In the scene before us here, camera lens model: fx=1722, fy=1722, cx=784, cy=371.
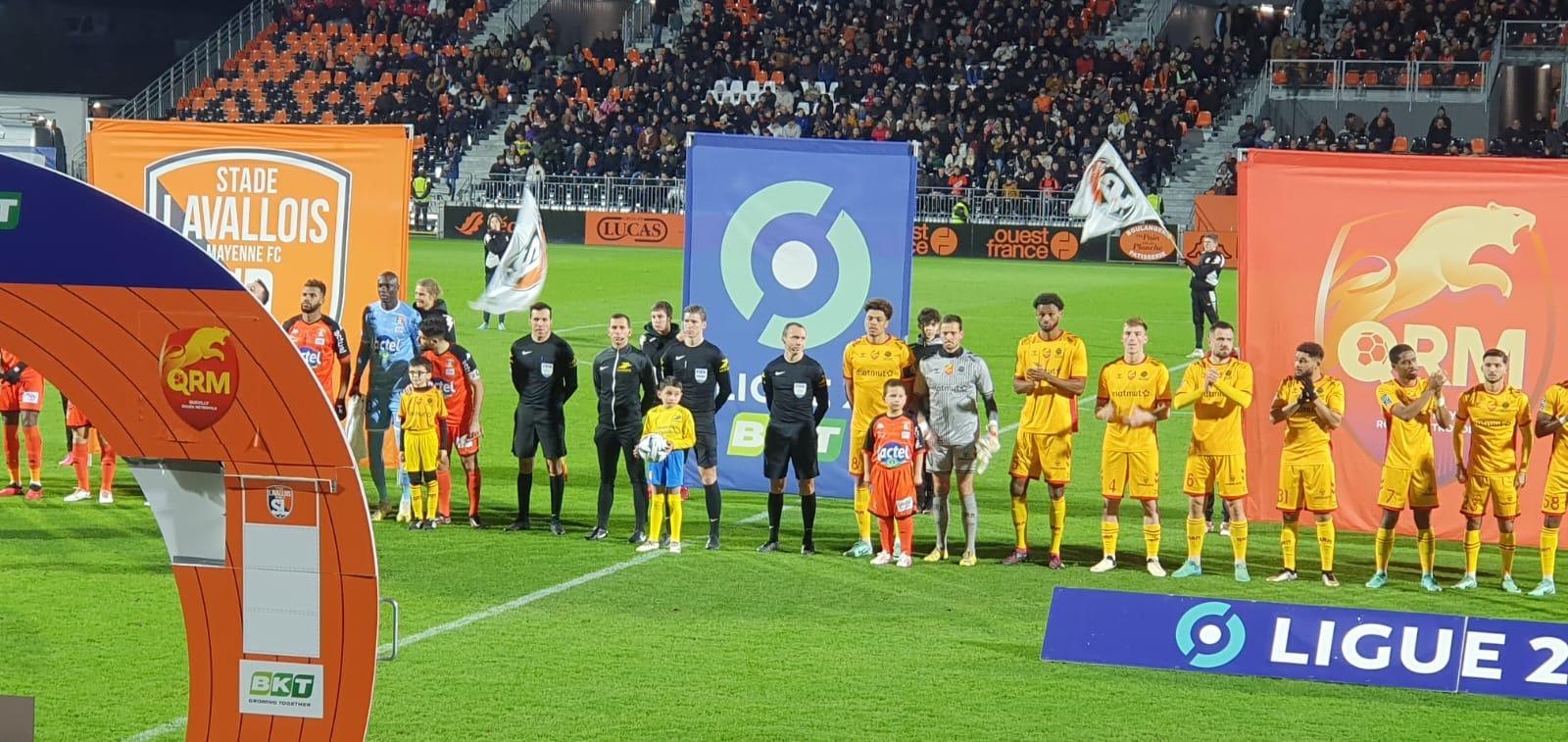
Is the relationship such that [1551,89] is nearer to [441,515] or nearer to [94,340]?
[441,515]

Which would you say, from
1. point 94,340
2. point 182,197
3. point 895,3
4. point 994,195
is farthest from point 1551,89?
point 94,340

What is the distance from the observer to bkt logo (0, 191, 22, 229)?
5.15 meters

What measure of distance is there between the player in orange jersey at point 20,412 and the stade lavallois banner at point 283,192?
2099 millimetres

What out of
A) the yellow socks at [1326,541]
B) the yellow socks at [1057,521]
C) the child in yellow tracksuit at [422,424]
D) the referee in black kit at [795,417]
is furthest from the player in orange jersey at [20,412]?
the yellow socks at [1326,541]

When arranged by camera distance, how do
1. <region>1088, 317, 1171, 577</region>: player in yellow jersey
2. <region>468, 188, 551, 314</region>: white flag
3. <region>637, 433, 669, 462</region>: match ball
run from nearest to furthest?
1. <region>1088, 317, 1171, 577</region>: player in yellow jersey
2. <region>637, 433, 669, 462</region>: match ball
3. <region>468, 188, 551, 314</region>: white flag

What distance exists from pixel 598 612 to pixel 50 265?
6350 mm

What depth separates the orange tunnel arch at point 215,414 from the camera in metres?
5.14

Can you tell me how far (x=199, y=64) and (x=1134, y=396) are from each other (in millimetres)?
50785

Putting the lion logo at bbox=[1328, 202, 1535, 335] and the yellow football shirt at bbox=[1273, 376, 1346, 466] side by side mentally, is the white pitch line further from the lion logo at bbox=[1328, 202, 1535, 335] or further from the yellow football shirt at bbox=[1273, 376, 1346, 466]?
the lion logo at bbox=[1328, 202, 1535, 335]

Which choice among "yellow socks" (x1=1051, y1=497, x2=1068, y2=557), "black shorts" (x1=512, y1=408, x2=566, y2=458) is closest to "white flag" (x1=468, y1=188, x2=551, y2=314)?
"black shorts" (x1=512, y1=408, x2=566, y2=458)

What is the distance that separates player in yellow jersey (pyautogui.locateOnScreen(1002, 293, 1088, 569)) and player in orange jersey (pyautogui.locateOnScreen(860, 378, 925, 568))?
2.64ft

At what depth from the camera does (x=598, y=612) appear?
36.7 feet

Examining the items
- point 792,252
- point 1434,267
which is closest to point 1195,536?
point 1434,267

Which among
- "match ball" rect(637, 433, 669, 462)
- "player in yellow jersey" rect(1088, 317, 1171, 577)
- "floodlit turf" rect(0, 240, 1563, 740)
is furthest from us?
"match ball" rect(637, 433, 669, 462)
